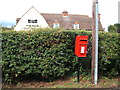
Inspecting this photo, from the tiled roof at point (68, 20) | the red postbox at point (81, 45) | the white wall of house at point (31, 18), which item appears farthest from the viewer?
the tiled roof at point (68, 20)

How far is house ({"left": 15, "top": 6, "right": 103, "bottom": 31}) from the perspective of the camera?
25562 mm

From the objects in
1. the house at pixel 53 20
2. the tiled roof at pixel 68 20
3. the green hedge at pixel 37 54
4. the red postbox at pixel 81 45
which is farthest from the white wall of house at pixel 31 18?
the red postbox at pixel 81 45

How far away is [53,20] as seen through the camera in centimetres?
2736

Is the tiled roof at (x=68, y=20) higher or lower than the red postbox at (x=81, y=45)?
higher

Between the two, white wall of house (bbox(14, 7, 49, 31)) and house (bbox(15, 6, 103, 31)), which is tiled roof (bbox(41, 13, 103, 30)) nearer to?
house (bbox(15, 6, 103, 31))

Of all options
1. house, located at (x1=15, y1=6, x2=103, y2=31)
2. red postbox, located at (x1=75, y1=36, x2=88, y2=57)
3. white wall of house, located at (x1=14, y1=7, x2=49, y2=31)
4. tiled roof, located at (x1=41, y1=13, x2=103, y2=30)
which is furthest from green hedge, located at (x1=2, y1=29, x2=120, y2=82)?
tiled roof, located at (x1=41, y1=13, x2=103, y2=30)

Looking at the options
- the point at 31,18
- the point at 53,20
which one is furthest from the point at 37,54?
the point at 53,20

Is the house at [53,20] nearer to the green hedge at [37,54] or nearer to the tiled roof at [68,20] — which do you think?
the tiled roof at [68,20]

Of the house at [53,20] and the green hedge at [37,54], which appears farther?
the house at [53,20]

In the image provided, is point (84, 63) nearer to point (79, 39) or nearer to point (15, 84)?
point (79, 39)

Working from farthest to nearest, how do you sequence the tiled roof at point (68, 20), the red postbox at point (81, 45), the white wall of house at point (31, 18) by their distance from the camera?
the tiled roof at point (68, 20)
the white wall of house at point (31, 18)
the red postbox at point (81, 45)

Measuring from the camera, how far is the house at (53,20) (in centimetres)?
2556

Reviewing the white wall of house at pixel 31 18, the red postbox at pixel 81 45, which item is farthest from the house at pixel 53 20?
the red postbox at pixel 81 45

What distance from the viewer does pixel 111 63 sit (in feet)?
16.9
